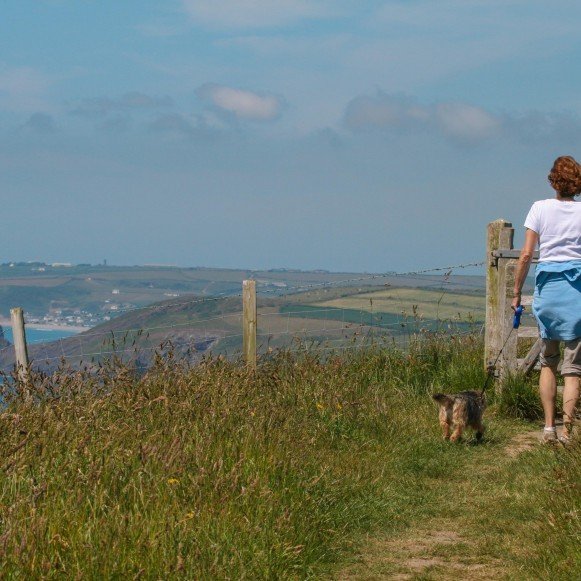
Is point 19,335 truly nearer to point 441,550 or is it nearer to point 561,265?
point 561,265

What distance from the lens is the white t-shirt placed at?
8.16 m

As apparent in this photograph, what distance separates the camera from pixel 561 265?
818 cm

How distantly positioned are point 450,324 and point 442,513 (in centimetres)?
581

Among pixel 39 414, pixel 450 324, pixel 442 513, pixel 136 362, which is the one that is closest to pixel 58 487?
pixel 39 414

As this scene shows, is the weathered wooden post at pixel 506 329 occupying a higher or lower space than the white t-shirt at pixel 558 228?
lower

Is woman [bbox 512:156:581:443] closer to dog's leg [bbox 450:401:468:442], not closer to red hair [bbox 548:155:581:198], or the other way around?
red hair [bbox 548:155:581:198]

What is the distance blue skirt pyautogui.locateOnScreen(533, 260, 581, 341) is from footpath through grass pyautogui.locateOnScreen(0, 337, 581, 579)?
1134mm

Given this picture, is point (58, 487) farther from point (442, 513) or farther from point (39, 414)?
point (442, 513)

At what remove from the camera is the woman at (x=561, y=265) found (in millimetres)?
8164

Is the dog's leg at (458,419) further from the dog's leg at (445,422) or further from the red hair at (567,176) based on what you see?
the red hair at (567,176)

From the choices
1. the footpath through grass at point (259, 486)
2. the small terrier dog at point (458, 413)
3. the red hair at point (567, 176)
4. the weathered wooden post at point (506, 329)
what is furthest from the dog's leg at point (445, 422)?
the red hair at point (567, 176)

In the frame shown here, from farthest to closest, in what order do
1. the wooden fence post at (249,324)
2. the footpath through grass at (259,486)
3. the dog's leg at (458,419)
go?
the wooden fence post at (249,324), the dog's leg at (458,419), the footpath through grass at (259,486)

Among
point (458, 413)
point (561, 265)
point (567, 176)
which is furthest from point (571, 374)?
point (567, 176)

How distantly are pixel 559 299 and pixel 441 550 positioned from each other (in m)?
3.01
